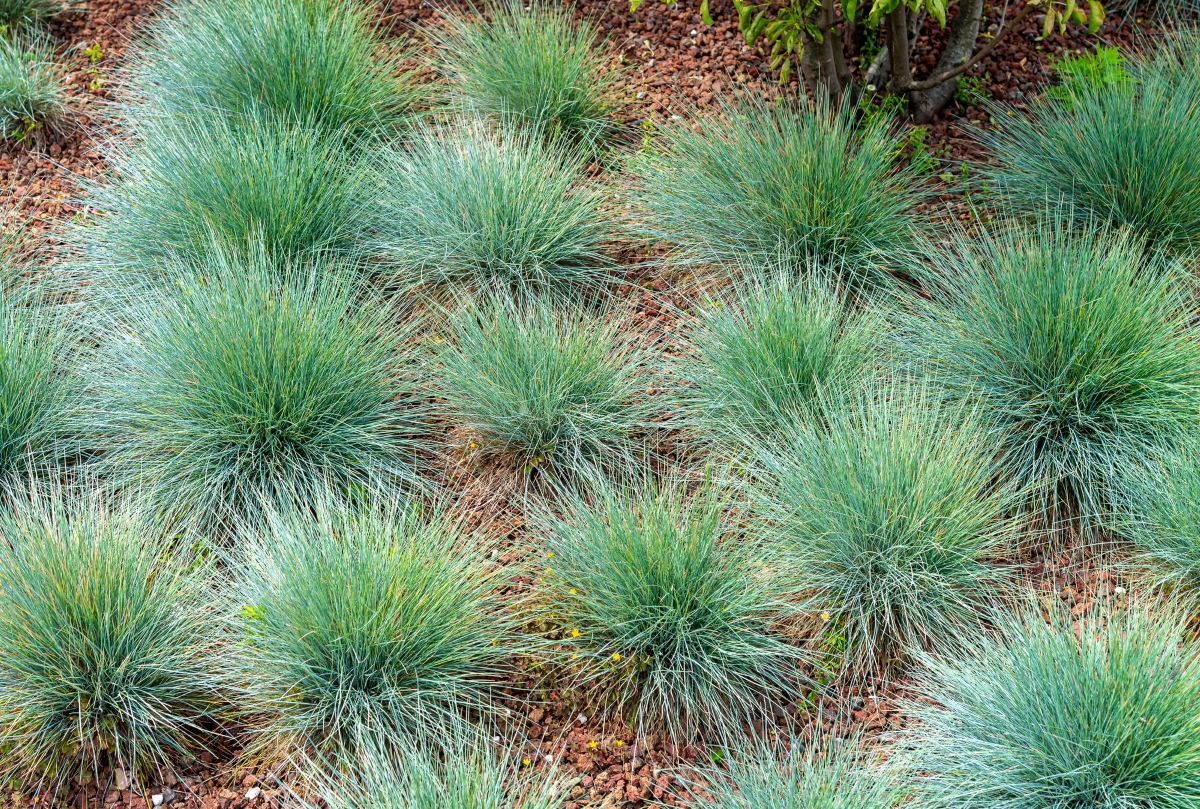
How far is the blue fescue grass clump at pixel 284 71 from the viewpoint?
16.7 ft

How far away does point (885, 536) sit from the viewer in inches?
133

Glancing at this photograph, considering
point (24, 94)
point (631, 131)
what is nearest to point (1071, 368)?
point (631, 131)

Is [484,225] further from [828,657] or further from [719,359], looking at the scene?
[828,657]

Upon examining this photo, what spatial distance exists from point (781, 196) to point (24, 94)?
12.1ft

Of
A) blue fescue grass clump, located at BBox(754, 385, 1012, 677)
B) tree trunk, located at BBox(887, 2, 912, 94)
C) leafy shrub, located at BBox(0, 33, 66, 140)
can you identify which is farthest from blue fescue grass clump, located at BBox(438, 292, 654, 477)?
leafy shrub, located at BBox(0, 33, 66, 140)

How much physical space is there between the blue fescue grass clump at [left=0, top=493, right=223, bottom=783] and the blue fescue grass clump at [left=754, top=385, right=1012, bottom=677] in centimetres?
181

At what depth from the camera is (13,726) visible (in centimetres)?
307

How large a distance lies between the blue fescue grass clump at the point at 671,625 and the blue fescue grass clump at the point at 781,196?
1475mm

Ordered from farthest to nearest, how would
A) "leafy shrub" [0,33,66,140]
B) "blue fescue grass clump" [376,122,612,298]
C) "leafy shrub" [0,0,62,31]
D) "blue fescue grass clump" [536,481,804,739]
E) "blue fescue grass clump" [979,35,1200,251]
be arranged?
1. "leafy shrub" [0,0,62,31]
2. "leafy shrub" [0,33,66,140]
3. "blue fescue grass clump" [376,122,612,298]
4. "blue fescue grass clump" [979,35,1200,251]
5. "blue fescue grass clump" [536,481,804,739]

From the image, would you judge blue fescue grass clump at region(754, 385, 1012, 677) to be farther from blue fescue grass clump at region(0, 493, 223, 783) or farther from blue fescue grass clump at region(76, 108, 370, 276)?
blue fescue grass clump at region(76, 108, 370, 276)

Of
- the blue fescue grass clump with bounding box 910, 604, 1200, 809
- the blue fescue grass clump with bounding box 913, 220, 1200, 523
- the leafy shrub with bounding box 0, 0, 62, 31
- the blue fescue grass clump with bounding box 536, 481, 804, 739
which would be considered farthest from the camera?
the leafy shrub with bounding box 0, 0, 62, 31

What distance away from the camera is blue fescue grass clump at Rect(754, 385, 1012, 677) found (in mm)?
3371

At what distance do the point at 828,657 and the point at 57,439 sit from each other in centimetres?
278

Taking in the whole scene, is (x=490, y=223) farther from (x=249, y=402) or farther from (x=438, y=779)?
(x=438, y=779)
